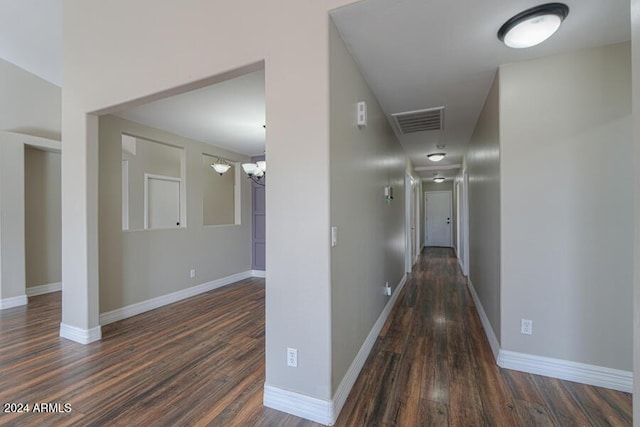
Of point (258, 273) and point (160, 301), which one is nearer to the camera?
point (160, 301)

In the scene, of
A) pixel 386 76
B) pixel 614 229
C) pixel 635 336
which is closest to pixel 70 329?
pixel 386 76

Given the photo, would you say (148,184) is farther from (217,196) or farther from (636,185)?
(636,185)

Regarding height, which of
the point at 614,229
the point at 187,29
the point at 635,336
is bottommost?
the point at 635,336

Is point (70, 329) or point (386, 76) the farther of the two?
point (70, 329)

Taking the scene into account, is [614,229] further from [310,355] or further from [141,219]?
[141,219]

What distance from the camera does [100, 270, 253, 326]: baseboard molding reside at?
3287 mm

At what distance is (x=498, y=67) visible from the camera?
2.25 meters

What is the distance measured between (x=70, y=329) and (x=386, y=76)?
3.82 m

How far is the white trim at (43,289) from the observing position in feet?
14.3

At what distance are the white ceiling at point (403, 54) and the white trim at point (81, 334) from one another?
7.62 ft

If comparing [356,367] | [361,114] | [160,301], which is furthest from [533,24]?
[160,301]

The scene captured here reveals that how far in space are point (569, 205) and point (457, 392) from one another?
1.54 m

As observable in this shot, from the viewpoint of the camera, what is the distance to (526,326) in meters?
2.20

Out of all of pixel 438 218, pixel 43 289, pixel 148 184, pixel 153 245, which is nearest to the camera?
pixel 153 245
